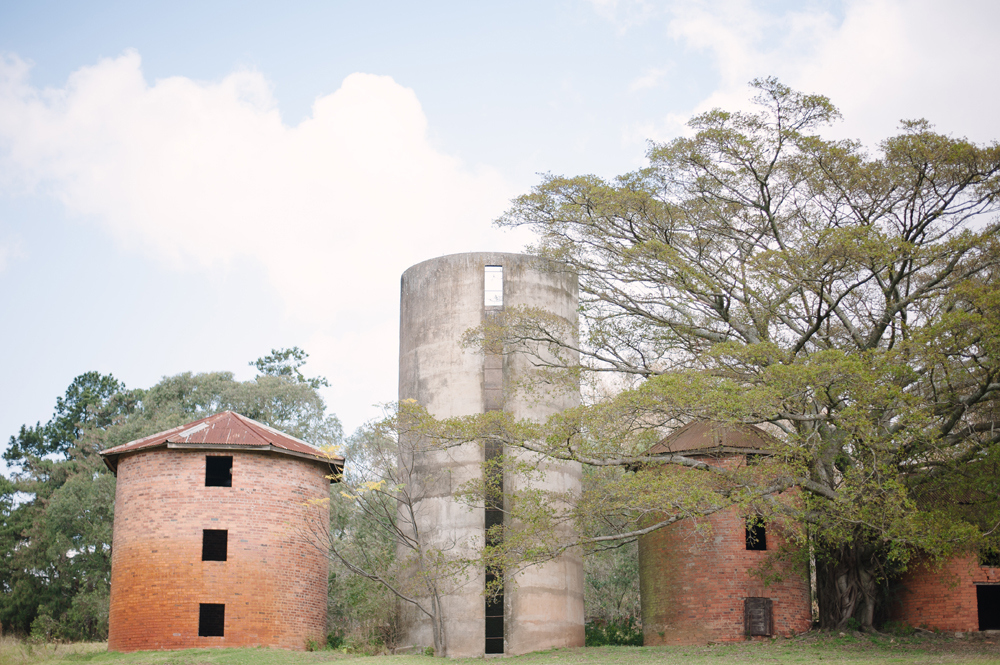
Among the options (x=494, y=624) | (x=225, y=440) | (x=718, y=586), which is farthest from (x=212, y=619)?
(x=718, y=586)

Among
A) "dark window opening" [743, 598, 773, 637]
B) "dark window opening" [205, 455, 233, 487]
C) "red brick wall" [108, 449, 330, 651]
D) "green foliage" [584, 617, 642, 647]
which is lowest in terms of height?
"green foliage" [584, 617, 642, 647]

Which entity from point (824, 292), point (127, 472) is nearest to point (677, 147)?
point (824, 292)

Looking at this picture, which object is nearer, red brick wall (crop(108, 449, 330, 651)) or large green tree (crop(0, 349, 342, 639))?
red brick wall (crop(108, 449, 330, 651))

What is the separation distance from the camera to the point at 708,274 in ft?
68.2

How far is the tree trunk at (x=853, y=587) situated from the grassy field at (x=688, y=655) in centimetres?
72

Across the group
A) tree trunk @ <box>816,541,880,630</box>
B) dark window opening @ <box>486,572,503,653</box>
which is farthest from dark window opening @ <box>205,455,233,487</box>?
tree trunk @ <box>816,541,880,630</box>

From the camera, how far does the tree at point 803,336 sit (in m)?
16.9

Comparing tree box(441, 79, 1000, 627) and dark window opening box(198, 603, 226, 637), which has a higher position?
tree box(441, 79, 1000, 627)

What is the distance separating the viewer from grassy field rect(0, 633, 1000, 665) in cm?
1706

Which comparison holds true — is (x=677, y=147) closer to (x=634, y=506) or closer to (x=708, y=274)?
(x=708, y=274)

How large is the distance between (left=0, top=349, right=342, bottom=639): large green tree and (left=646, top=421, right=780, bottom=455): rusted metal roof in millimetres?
18674

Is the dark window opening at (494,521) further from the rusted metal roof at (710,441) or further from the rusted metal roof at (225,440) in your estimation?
the rusted metal roof at (225,440)

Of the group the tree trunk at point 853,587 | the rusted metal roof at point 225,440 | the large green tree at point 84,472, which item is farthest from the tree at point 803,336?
the large green tree at point 84,472

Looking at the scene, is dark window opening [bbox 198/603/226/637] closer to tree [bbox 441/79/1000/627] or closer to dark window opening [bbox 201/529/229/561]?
dark window opening [bbox 201/529/229/561]
